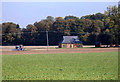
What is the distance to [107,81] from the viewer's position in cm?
1009

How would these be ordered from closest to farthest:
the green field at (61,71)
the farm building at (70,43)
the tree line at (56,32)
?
1. the green field at (61,71)
2. the farm building at (70,43)
3. the tree line at (56,32)

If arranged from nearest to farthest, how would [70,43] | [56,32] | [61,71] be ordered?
[61,71] → [70,43] → [56,32]

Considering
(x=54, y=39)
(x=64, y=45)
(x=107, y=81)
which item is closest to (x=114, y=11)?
(x=64, y=45)

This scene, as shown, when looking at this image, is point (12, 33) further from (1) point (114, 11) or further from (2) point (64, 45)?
(1) point (114, 11)

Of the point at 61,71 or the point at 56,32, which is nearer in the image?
the point at 61,71

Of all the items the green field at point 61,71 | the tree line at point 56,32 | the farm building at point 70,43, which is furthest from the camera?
the tree line at point 56,32

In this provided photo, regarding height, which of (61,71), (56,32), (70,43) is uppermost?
(56,32)

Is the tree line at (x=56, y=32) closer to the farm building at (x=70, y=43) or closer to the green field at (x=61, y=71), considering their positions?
the farm building at (x=70, y=43)

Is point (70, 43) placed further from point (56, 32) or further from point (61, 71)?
point (61, 71)

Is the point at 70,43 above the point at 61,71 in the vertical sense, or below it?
above

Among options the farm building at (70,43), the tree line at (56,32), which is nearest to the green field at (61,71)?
the farm building at (70,43)

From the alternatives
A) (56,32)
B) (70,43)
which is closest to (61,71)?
(70,43)

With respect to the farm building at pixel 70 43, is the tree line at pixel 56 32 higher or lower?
higher

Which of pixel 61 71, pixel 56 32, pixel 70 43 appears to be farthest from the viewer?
pixel 56 32
